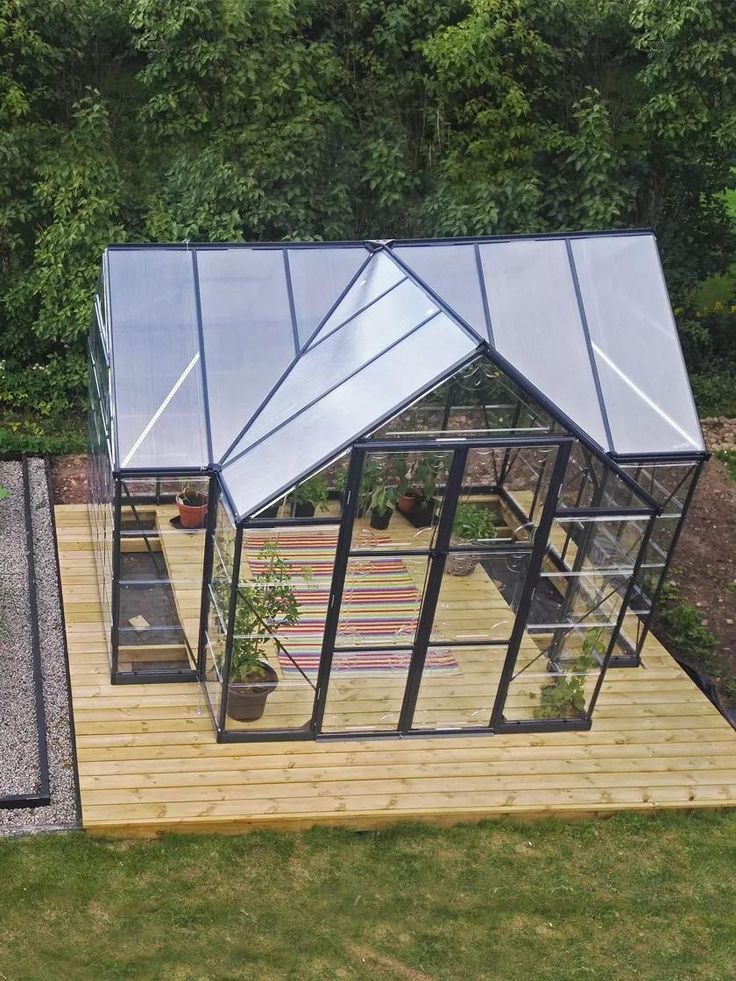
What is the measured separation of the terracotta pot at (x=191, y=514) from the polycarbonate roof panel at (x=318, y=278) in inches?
61.5

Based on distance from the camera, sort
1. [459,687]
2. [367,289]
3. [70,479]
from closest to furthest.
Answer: [459,687] < [367,289] < [70,479]

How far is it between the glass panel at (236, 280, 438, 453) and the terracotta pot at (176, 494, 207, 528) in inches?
28.0

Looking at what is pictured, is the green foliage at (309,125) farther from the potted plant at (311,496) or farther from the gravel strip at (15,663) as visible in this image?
the potted plant at (311,496)

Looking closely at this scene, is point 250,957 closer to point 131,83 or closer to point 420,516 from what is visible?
point 420,516

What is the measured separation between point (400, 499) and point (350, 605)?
2.84 feet

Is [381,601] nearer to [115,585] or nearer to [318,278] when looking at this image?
[115,585]

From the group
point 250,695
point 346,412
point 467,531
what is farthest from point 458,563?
point 250,695

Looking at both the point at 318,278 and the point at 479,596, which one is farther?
the point at 318,278

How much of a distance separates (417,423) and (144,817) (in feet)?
10.4

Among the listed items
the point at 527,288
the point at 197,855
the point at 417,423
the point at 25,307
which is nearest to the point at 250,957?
the point at 197,855

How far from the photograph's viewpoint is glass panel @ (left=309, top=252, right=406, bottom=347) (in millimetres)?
8297

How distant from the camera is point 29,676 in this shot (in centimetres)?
847

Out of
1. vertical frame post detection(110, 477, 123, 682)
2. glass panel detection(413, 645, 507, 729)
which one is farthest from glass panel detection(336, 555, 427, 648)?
vertical frame post detection(110, 477, 123, 682)

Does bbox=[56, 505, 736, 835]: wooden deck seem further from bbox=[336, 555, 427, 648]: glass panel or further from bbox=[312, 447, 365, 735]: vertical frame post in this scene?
bbox=[336, 555, 427, 648]: glass panel
